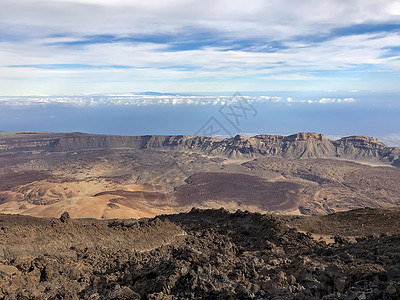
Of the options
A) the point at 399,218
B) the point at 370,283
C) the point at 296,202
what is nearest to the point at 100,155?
the point at 296,202

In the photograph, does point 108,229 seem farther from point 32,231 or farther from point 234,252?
point 234,252

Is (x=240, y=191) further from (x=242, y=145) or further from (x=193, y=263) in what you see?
(x=193, y=263)

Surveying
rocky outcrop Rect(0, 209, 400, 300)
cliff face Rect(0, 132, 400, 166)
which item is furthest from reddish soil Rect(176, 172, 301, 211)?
rocky outcrop Rect(0, 209, 400, 300)

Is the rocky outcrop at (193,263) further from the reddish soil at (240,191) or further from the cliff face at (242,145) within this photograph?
the cliff face at (242,145)

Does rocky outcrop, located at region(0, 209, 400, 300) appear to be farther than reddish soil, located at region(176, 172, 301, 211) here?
No

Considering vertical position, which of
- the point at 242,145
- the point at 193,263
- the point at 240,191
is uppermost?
the point at 242,145

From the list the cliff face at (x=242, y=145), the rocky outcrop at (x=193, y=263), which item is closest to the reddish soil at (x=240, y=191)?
the cliff face at (x=242, y=145)

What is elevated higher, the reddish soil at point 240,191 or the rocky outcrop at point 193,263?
the rocky outcrop at point 193,263

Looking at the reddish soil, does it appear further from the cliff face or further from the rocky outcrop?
the rocky outcrop

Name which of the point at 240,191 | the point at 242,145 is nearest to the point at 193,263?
the point at 240,191
